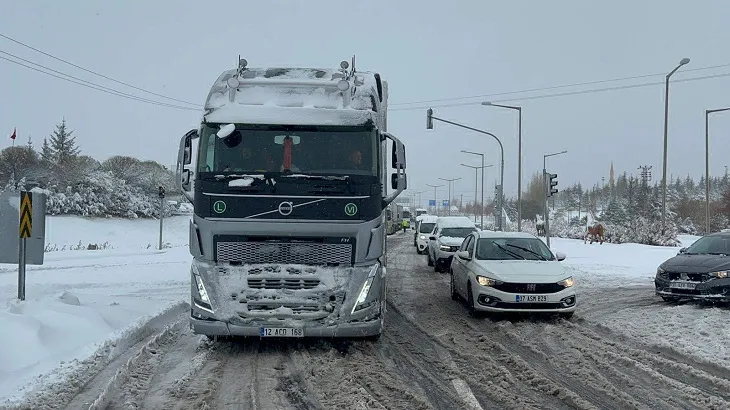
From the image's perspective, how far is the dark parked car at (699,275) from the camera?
11777 millimetres

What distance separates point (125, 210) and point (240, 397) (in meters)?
45.8

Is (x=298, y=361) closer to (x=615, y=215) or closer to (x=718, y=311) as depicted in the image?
(x=718, y=311)

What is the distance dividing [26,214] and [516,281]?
8168 mm

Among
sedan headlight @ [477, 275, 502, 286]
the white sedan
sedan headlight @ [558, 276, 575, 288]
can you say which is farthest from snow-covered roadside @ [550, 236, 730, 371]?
sedan headlight @ [477, 275, 502, 286]

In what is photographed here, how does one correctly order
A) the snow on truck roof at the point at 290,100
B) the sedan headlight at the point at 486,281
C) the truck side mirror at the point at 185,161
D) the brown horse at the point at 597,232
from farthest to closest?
the brown horse at the point at 597,232 < the sedan headlight at the point at 486,281 < the truck side mirror at the point at 185,161 < the snow on truck roof at the point at 290,100

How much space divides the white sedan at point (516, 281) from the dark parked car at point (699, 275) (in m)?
2.49

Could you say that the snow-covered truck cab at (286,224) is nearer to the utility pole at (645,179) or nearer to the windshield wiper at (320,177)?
the windshield wiper at (320,177)

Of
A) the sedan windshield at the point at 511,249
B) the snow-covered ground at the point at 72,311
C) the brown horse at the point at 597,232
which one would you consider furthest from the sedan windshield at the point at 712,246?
the brown horse at the point at 597,232

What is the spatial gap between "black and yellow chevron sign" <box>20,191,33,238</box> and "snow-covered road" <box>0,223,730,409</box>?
1444 mm

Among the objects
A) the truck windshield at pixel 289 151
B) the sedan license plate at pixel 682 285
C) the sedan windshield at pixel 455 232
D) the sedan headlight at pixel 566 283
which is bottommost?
the sedan license plate at pixel 682 285

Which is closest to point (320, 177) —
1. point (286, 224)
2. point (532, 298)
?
point (286, 224)

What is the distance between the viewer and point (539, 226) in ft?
123

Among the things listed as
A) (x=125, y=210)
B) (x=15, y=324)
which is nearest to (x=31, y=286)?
(x=15, y=324)

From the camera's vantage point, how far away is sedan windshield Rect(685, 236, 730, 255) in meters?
12.9
